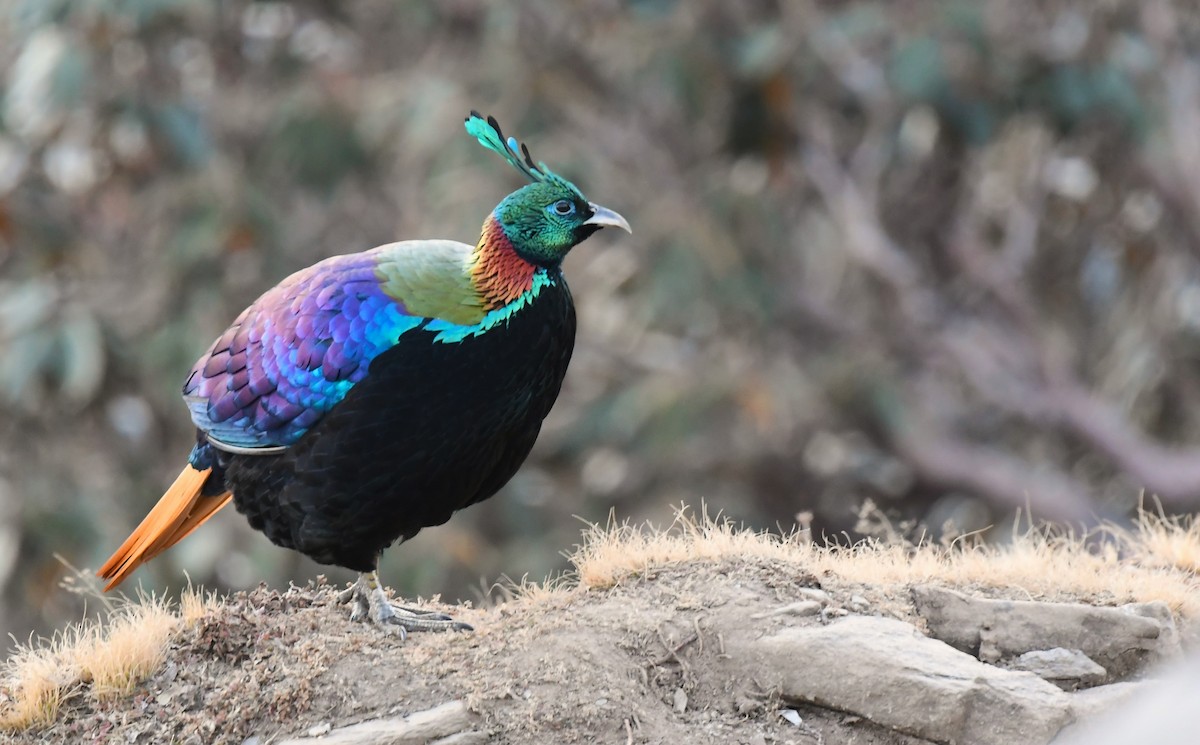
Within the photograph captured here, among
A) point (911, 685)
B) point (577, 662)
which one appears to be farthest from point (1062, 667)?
point (577, 662)

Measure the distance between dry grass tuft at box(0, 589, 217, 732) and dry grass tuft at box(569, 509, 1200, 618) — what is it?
1203mm

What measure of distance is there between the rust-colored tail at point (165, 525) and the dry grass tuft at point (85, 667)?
30 centimetres

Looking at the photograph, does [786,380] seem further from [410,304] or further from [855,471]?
[410,304]

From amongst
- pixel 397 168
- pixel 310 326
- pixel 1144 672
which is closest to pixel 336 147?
pixel 397 168

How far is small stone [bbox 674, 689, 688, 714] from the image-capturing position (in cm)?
415

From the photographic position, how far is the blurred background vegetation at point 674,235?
11.2 metres

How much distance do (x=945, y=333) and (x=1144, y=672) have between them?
345 inches

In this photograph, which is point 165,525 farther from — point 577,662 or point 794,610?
point 794,610

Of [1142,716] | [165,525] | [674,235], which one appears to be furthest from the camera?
[674,235]

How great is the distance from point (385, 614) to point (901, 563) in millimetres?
1552

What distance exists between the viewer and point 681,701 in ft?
13.7

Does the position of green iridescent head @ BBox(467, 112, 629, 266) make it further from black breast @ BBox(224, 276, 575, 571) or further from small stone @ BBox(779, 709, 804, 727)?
small stone @ BBox(779, 709, 804, 727)

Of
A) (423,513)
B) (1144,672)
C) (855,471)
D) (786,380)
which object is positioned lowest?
(855,471)

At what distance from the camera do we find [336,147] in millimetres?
12398
